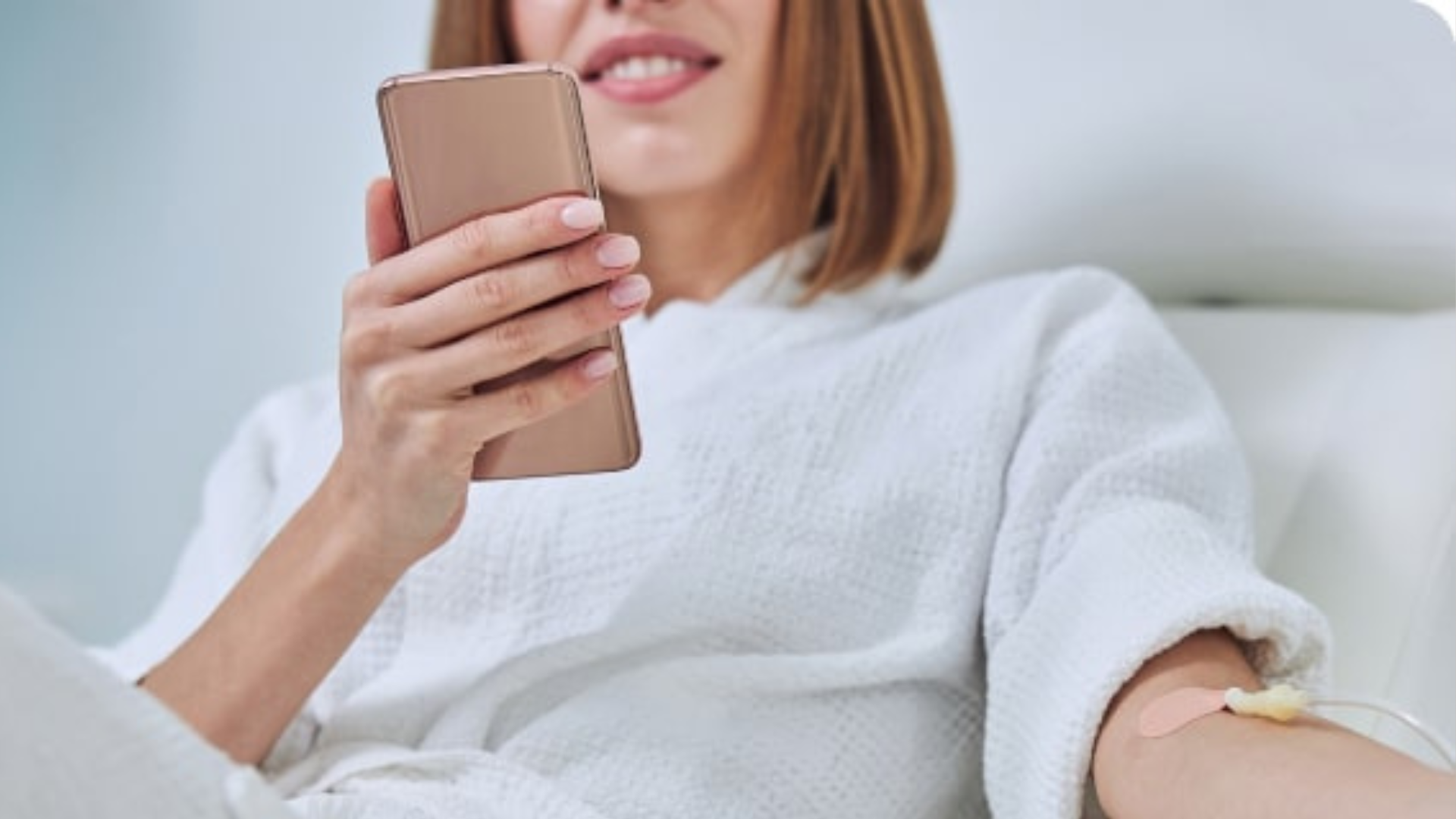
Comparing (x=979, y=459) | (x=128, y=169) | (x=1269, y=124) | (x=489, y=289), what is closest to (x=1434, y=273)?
(x=1269, y=124)

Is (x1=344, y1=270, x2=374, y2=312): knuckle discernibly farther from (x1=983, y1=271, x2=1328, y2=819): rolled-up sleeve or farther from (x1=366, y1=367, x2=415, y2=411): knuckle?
(x1=983, y1=271, x2=1328, y2=819): rolled-up sleeve

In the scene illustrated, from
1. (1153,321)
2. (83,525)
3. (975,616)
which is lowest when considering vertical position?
(83,525)

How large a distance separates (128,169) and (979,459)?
91cm

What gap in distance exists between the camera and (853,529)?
919mm

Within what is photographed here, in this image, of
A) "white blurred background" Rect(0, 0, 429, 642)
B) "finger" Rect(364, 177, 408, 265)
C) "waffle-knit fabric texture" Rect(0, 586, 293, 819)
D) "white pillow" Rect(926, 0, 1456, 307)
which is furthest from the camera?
"white blurred background" Rect(0, 0, 429, 642)

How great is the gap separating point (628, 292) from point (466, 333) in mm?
67

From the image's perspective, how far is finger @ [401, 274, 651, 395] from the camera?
740 millimetres

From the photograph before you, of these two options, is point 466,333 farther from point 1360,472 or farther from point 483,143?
point 1360,472

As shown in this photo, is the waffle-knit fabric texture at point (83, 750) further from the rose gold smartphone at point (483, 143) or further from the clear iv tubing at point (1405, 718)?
the clear iv tubing at point (1405, 718)

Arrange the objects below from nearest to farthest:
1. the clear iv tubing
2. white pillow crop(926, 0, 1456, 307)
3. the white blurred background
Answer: the clear iv tubing, white pillow crop(926, 0, 1456, 307), the white blurred background

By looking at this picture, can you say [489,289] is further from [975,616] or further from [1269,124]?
[1269,124]

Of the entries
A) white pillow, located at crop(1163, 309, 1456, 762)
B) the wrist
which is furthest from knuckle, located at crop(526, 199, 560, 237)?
white pillow, located at crop(1163, 309, 1456, 762)

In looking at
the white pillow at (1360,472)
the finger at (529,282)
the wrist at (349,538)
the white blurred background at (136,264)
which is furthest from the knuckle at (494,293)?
the white blurred background at (136,264)

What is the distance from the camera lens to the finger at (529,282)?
731 mm
